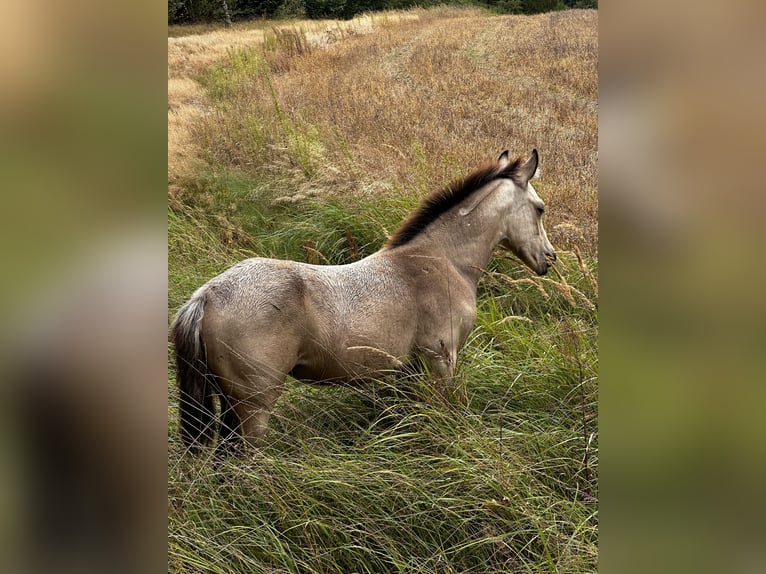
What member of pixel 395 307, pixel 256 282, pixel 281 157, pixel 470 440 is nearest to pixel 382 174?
pixel 281 157

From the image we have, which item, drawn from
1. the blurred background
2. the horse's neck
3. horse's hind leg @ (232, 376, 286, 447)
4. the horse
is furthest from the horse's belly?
the blurred background

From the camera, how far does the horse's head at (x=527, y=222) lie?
3.22 metres

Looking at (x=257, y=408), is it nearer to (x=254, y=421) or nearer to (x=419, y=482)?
(x=254, y=421)

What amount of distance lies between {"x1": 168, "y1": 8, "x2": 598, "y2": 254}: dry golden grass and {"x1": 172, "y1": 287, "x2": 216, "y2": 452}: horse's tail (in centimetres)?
255

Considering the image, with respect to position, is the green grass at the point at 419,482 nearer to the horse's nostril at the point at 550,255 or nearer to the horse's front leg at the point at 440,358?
the horse's front leg at the point at 440,358

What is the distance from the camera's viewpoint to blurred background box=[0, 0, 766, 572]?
34cm

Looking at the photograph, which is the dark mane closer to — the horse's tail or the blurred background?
the horse's tail

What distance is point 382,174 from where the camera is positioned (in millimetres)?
5379
